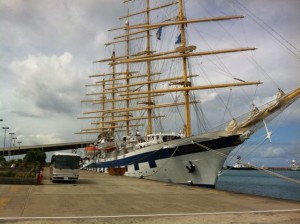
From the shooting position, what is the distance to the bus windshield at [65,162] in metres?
27.0

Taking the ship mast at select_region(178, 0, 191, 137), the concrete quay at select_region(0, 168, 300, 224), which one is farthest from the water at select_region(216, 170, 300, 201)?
the concrete quay at select_region(0, 168, 300, 224)

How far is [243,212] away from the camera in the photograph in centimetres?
1291

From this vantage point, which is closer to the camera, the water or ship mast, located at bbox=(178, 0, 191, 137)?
ship mast, located at bbox=(178, 0, 191, 137)

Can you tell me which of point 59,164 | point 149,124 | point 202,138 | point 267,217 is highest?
point 149,124

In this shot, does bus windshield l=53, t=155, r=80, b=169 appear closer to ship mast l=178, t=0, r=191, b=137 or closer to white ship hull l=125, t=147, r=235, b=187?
white ship hull l=125, t=147, r=235, b=187

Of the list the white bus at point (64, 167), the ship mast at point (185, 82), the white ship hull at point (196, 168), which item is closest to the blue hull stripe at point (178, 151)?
the white ship hull at point (196, 168)

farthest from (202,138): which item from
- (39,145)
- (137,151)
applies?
(39,145)

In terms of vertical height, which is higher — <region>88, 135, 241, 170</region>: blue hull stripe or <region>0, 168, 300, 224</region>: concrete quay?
<region>88, 135, 241, 170</region>: blue hull stripe

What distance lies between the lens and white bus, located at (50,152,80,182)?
2683 cm

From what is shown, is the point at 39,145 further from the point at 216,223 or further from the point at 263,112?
the point at 216,223

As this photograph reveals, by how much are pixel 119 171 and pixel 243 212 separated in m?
33.0

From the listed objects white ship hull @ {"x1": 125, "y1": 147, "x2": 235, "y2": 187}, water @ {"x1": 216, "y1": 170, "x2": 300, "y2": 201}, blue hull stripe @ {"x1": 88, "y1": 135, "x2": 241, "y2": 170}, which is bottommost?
water @ {"x1": 216, "y1": 170, "x2": 300, "y2": 201}

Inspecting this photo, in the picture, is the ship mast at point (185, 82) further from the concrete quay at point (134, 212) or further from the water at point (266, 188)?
the concrete quay at point (134, 212)

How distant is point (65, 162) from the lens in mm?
27188
